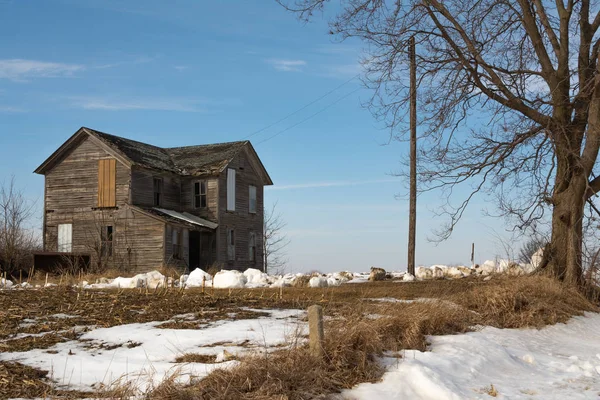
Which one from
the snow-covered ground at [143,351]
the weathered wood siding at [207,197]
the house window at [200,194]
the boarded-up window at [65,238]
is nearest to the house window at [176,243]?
the weathered wood siding at [207,197]

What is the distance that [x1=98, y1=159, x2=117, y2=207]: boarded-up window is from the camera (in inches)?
1248

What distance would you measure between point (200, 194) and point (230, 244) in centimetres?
335

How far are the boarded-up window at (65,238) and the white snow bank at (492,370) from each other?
27.7m

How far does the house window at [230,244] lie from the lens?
3422 cm

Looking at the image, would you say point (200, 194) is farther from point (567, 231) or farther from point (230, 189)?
point (567, 231)

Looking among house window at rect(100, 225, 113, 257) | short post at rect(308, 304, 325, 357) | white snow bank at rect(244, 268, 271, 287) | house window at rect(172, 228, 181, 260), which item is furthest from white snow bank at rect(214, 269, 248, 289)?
house window at rect(100, 225, 113, 257)

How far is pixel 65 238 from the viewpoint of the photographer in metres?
32.9

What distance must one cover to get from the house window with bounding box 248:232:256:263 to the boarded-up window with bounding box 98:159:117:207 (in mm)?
8671

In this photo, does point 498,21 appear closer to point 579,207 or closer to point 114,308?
point 579,207

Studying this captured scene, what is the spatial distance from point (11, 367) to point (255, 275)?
46.2ft

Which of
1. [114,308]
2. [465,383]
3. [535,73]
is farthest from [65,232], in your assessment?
[465,383]

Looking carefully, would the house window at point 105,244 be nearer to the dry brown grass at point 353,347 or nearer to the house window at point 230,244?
the house window at point 230,244

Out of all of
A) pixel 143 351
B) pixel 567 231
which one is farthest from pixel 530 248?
pixel 143 351

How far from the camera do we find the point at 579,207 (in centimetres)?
1491
